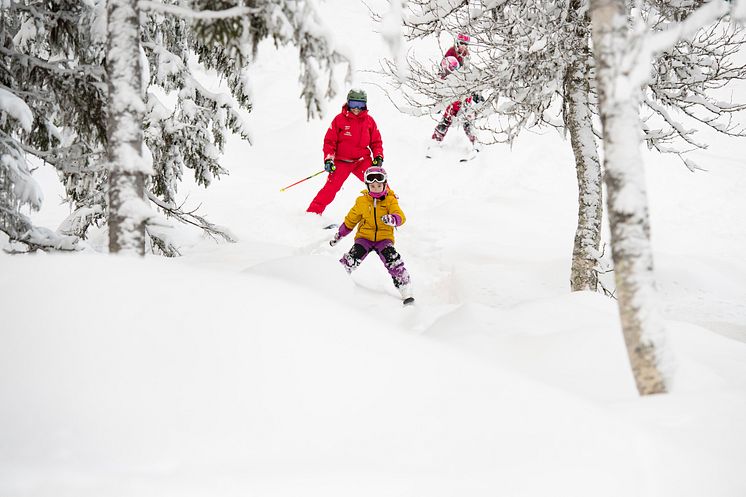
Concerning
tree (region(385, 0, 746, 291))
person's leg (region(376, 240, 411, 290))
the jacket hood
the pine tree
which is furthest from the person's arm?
the pine tree

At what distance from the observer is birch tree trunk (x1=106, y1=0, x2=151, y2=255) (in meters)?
3.44

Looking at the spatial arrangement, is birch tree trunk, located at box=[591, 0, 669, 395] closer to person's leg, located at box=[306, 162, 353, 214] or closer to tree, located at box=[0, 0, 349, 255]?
tree, located at box=[0, 0, 349, 255]

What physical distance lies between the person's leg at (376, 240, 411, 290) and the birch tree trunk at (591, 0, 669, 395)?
389 centimetres

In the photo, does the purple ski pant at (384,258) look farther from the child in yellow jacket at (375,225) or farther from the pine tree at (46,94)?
the pine tree at (46,94)

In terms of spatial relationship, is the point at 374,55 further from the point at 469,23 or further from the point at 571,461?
the point at 571,461

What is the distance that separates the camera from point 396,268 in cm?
670

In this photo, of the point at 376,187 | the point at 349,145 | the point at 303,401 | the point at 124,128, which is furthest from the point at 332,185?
the point at 303,401

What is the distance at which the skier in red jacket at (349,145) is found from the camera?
893 cm

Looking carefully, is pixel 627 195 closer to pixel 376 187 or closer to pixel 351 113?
pixel 376 187

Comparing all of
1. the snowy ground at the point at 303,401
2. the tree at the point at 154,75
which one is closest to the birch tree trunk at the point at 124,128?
the tree at the point at 154,75

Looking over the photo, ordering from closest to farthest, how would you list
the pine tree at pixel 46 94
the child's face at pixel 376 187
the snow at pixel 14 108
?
the snow at pixel 14 108 < the pine tree at pixel 46 94 < the child's face at pixel 376 187

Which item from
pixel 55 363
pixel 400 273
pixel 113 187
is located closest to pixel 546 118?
pixel 400 273

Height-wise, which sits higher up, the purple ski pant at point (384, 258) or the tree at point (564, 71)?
the tree at point (564, 71)

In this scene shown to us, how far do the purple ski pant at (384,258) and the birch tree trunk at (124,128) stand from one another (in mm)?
3482
